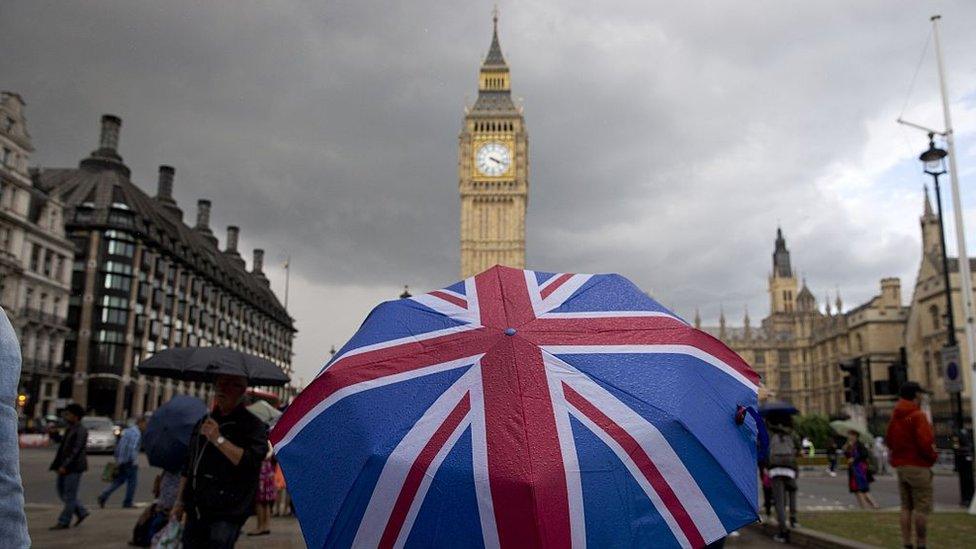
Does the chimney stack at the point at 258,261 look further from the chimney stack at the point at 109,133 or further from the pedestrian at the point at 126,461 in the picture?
the pedestrian at the point at 126,461

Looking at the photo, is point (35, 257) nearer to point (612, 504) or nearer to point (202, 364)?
point (202, 364)

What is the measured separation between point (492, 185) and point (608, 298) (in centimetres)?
9422

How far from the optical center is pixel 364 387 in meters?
2.76

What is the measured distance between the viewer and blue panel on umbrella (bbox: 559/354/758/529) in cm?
255

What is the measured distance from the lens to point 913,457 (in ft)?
25.1

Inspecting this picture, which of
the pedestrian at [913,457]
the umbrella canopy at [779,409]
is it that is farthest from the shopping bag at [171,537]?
Answer: the umbrella canopy at [779,409]

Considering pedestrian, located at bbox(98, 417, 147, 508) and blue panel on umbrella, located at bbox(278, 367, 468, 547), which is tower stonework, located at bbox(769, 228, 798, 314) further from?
blue panel on umbrella, located at bbox(278, 367, 468, 547)


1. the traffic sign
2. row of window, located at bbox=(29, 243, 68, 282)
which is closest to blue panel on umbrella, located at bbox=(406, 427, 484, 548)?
the traffic sign

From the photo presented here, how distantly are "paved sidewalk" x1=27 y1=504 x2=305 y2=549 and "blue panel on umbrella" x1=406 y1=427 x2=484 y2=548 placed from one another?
8.13m

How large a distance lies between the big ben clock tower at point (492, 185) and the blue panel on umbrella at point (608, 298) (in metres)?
90.5

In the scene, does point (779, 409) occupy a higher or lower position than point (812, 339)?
lower

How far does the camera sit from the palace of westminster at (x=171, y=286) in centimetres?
4998

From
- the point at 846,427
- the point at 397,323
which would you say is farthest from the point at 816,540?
the point at 846,427

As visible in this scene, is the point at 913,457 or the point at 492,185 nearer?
the point at 913,457
